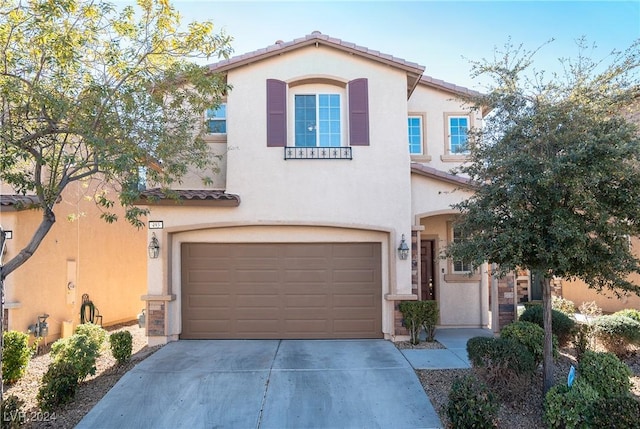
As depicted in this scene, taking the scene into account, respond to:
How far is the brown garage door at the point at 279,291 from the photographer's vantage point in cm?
1019

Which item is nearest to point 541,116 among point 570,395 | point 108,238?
point 570,395

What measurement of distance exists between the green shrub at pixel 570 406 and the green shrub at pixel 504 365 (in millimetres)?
674

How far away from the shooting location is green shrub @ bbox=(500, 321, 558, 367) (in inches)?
295

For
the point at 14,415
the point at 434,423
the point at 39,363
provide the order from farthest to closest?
the point at 39,363, the point at 434,423, the point at 14,415

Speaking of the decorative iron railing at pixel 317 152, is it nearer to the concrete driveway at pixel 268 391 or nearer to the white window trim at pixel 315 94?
the white window trim at pixel 315 94

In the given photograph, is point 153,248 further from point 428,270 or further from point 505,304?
point 505,304

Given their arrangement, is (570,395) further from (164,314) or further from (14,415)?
(164,314)

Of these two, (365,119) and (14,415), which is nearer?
(14,415)

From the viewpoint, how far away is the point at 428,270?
12.2 m

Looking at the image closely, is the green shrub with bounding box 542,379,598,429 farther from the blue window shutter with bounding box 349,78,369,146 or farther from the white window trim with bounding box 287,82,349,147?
the white window trim with bounding box 287,82,349,147

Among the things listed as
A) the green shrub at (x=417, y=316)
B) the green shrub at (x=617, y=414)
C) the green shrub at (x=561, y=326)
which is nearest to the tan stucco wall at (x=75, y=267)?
the green shrub at (x=417, y=316)

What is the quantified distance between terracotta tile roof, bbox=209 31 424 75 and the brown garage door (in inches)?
174

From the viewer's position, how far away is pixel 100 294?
13039 millimetres

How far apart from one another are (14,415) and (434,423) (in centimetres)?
559
